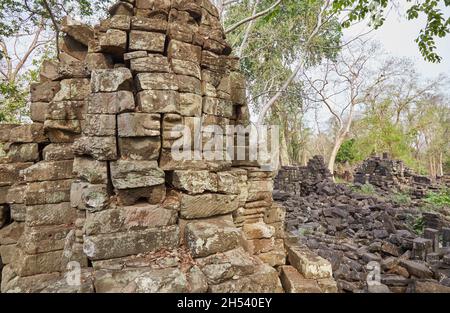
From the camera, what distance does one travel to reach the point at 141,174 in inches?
103

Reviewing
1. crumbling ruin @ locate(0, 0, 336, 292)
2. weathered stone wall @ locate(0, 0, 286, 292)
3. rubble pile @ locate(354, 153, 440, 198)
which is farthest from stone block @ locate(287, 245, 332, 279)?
rubble pile @ locate(354, 153, 440, 198)

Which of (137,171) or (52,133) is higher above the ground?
(52,133)

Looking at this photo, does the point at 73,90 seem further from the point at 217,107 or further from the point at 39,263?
the point at 39,263

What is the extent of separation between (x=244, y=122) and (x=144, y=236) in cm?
224

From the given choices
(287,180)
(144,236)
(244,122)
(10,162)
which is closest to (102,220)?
(144,236)

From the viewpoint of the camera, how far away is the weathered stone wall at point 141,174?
236cm

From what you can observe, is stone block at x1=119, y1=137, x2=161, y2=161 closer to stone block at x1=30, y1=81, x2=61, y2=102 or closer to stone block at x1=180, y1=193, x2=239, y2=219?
stone block at x1=180, y1=193, x2=239, y2=219

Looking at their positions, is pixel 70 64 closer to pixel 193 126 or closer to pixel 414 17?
pixel 193 126

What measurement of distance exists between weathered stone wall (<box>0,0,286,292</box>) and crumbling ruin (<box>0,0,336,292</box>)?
0.01 metres

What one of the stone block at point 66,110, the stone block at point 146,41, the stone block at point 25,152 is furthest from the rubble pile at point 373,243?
the stone block at point 25,152

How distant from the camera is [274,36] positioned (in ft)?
48.1

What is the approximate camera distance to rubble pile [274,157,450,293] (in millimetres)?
4754

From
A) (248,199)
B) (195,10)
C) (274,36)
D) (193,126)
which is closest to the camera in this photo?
(193,126)
